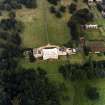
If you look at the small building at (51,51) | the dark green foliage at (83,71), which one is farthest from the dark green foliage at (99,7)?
the dark green foliage at (83,71)

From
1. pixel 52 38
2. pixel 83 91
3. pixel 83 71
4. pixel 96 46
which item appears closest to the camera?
pixel 83 91

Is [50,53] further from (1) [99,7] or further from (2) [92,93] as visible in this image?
(1) [99,7]

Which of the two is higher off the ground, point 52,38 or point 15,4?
point 15,4

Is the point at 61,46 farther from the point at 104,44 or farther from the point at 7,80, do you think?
the point at 7,80

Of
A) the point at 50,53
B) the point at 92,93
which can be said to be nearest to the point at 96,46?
the point at 50,53

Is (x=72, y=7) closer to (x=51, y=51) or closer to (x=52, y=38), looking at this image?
(x=52, y=38)

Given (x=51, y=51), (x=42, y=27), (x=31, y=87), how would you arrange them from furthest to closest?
(x=42, y=27) → (x=51, y=51) → (x=31, y=87)

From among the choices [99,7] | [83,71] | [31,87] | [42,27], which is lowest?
[31,87]

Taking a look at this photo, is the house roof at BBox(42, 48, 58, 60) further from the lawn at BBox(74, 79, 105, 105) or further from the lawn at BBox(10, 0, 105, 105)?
the lawn at BBox(74, 79, 105, 105)

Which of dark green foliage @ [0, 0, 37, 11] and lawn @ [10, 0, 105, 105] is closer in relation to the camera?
lawn @ [10, 0, 105, 105]

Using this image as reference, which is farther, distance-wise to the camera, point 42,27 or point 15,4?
point 15,4

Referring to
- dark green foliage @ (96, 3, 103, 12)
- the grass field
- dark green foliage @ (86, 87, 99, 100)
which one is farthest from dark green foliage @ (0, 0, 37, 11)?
dark green foliage @ (86, 87, 99, 100)

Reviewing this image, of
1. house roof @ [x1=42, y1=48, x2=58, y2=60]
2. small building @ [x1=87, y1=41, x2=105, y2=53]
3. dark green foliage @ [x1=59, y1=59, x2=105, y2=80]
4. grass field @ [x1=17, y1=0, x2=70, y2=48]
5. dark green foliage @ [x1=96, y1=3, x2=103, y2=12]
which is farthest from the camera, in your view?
dark green foliage @ [x1=96, y1=3, x2=103, y2=12]

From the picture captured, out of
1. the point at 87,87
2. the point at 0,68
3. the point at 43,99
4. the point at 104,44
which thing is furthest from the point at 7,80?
the point at 104,44
